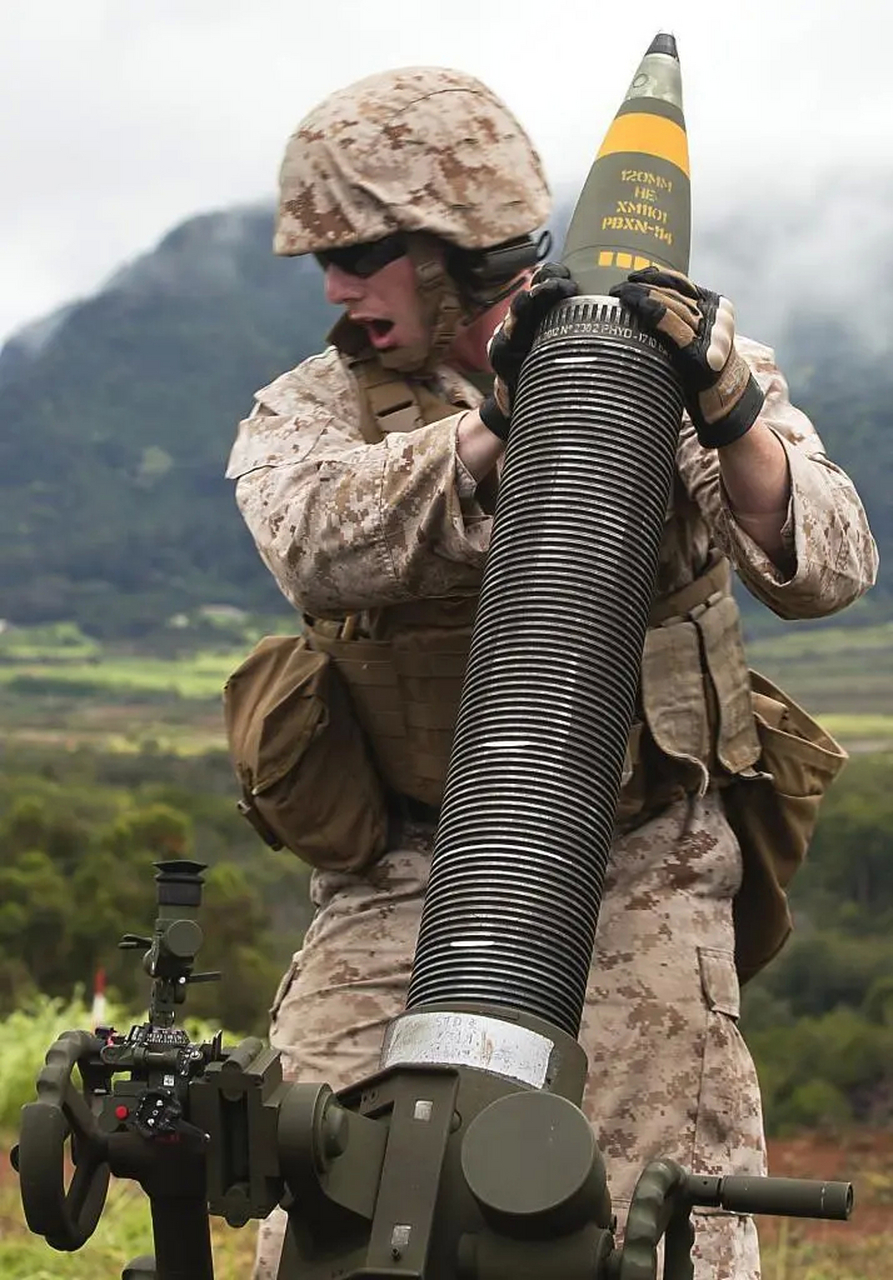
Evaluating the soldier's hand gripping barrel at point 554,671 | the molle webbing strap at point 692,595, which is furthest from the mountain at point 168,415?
the soldier's hand gripping barrel at point 554,671

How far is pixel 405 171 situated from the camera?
4.61 meters

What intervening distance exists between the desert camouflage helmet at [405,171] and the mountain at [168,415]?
65259mm

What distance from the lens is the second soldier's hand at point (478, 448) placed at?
13.5 feet

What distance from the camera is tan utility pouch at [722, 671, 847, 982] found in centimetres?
479

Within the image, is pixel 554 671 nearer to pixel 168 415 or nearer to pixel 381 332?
pixel 381 332

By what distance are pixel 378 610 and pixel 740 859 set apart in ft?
3.01

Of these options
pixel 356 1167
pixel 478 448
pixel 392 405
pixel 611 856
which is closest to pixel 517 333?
pixel 478 448

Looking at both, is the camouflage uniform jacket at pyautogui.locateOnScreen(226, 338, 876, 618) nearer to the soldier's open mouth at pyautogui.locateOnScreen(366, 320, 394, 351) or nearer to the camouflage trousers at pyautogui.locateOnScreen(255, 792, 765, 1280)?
the soldier's open mouth at pyautogui.locateOnScreen(366, 320, 394, 351)

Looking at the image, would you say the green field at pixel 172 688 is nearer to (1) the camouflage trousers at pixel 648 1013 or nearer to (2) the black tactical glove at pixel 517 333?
(1) the camouflage trousers at pixel 648 1013

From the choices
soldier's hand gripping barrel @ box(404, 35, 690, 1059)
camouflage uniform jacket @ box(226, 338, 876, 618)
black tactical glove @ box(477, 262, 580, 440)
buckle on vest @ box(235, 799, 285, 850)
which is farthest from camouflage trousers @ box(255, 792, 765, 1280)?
black tactical glove @ box(477, 262, 580, 440)

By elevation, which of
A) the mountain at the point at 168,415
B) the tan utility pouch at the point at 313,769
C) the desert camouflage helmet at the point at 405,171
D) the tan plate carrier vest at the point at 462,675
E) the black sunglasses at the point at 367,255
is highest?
the desert camouflage helmet at the point at 405,171

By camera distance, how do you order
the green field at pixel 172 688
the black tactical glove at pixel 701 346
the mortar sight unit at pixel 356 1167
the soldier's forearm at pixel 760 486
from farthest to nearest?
the green field at pixel 172 688 → the soldier's forearm at pixel 760 486 → the black tactical glove at pixel 701 346 → the mortar sight unit at pixel 356 1167

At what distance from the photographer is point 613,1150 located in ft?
14.6

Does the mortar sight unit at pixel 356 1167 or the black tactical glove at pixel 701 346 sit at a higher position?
the black tactical glove at pixel 701 346
